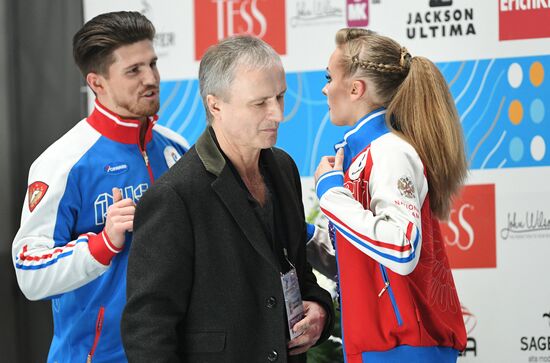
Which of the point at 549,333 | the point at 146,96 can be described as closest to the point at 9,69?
the point at 146,96

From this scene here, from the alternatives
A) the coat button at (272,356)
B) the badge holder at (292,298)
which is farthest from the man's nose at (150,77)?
the coat button at (272,356)

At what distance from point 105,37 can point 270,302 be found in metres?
1.09

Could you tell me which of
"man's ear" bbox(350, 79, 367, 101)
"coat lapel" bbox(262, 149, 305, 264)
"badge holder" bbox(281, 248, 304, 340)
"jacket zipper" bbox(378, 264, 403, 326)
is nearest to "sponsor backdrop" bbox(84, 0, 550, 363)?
"man's ear" bbox(350, 79, 367, 101)

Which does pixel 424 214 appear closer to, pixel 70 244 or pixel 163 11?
pixel 70 244

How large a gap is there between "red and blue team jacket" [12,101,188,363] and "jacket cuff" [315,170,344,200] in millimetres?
588

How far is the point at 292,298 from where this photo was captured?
2.18 meters

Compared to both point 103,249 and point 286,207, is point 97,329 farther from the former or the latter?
point 286,207

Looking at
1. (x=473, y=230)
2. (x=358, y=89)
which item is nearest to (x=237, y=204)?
(x=358, y=89)

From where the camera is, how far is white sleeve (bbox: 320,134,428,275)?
2256mm

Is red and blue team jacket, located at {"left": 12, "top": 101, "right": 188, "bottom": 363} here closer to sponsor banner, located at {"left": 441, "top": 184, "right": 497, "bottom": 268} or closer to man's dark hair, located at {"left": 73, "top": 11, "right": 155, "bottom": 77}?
man's dark hair, located at {"left": 73, "top": 11, "right": 155, "bottom": 77}

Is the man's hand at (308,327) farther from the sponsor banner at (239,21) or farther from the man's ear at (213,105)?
the sponsor banner at (239,21)

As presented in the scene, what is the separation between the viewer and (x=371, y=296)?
2379mm

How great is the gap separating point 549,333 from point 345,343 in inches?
70.0

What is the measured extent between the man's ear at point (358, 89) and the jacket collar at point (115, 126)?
0.67 metres
